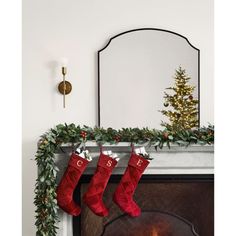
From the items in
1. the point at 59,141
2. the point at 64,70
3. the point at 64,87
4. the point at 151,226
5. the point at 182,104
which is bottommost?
the point at 151,226

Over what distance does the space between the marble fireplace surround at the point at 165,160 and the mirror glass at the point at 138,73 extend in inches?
12.7

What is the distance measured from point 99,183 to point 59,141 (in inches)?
12.7

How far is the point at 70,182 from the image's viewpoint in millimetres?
2367

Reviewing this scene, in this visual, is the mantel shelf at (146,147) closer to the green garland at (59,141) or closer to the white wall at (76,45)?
the green garland at (59,141)

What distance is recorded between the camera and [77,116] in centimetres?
275

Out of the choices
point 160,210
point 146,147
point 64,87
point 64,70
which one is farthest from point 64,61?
point 160,210

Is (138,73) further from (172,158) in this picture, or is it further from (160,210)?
(160,210)

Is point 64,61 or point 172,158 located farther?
point 64,61

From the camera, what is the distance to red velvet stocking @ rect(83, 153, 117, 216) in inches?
92.5

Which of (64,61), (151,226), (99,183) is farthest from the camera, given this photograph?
(64,61)

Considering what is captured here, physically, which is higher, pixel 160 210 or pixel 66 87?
pixel 66 87

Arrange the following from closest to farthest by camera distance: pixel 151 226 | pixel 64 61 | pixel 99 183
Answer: pixel 99 183 → pixel 151 226 → pixel 64 61

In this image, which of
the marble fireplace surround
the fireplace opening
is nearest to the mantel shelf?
the marble fireplace surround
